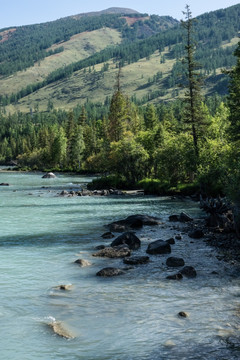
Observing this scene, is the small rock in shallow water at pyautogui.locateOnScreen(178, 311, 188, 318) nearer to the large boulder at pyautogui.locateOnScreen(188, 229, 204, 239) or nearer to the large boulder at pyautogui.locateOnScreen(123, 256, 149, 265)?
the large boulder at pyautogui.locateOnScreen(123, 256, 149, 265)

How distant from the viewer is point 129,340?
13.6 meters

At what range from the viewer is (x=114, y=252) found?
81.4 feet

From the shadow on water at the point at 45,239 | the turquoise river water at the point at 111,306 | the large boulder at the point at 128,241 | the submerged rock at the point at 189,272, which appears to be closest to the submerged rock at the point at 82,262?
the turquoise river water at the point at 111,306

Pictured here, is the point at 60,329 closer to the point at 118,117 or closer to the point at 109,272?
the point at 109,272

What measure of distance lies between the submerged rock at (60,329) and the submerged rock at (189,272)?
7845 mm

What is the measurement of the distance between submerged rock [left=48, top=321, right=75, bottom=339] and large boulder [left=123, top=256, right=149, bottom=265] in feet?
27.7

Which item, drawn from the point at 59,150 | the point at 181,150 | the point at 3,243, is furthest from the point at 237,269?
the point at 59,150

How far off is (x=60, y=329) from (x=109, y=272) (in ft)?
21.8

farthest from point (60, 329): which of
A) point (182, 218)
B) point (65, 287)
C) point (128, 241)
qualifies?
point (182, 218)

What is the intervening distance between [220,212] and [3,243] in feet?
58.7

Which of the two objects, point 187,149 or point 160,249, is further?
point 187,149

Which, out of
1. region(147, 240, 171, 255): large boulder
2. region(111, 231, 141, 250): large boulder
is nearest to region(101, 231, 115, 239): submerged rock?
region(111, 231, 141, 250): large boulder

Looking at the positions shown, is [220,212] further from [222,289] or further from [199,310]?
[199,310]

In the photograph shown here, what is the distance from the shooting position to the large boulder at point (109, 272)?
20609 millimetres
